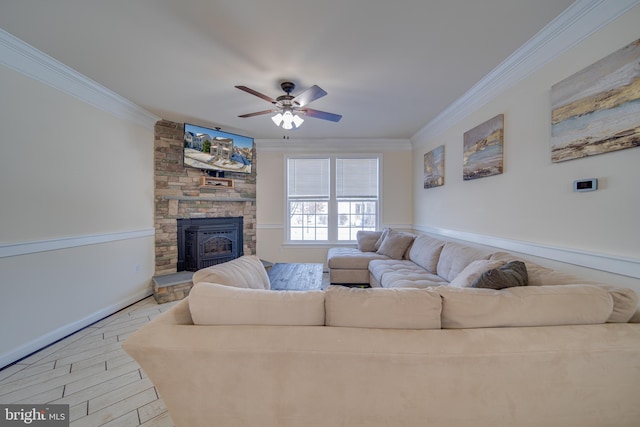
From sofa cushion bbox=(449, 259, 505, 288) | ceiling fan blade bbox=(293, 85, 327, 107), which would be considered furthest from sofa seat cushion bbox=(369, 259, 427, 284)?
ceiling fan blade bbox=(293, 85, 327, 107)

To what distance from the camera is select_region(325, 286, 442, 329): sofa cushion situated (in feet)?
3.64

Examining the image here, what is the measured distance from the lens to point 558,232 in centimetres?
182

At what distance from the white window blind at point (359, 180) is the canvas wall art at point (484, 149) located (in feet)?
6.61

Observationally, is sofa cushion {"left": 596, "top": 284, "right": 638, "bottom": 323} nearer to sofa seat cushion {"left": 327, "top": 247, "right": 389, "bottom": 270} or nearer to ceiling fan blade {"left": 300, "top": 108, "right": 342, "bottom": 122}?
ceiling fan blade {"left": 300, "top": 108, "right": 342, "bottom": 122}

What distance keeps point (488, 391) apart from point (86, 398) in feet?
8.12

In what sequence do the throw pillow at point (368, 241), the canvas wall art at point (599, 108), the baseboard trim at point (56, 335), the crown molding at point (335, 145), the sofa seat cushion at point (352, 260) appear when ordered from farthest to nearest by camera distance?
1. the crown molding at point (335, 145)
2. the throw pillow at point (368, 241)
3. the sofa seat cushion at point (352, 260)
4. the baseboard trim at point (56, 335)
5. the canvas wall art at point (599, 108)

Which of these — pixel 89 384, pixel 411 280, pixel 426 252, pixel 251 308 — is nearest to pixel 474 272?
pixel 411 280

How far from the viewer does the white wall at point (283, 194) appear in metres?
4.76

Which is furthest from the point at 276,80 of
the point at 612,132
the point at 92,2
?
the point at 612,132

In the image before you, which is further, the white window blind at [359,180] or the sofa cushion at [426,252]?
the white window blind at [359,180]

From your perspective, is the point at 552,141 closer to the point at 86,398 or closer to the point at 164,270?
the point at 86,398

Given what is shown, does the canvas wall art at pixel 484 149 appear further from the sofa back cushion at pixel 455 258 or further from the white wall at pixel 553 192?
the sofa back cushion at pixel 455 258

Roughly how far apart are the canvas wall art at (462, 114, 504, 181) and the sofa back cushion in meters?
0.85

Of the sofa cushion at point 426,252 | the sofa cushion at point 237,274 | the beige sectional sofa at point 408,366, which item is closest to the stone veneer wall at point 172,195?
the sofa cushion at point 237,274
